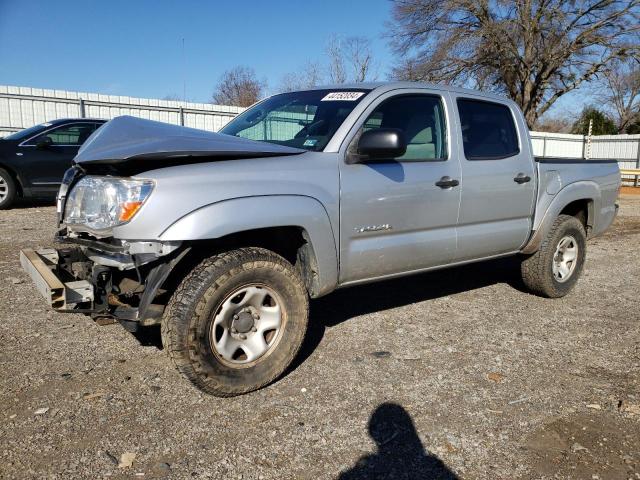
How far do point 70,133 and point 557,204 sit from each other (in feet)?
28.6

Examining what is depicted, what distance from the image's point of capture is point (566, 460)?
103 inches

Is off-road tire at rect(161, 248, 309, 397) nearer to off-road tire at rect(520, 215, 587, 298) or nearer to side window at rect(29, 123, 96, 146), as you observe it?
off-road tire at rect(520, 215, 587, 298)

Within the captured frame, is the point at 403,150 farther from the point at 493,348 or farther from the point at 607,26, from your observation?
the point at 607,26

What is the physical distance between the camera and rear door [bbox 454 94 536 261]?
13.9 ft

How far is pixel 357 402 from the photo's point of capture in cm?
314

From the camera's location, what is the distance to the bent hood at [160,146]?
2865 millimetres

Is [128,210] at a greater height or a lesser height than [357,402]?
greater

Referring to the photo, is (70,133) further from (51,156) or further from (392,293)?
(392,293)

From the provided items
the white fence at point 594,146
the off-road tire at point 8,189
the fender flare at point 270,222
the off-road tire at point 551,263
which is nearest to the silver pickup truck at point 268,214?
the fender flare at point 270,222

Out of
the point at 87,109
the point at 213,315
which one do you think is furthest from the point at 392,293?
the point at 87,109

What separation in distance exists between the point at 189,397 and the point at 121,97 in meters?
13.8

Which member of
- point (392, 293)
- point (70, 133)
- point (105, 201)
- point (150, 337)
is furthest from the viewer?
point (70, 133)

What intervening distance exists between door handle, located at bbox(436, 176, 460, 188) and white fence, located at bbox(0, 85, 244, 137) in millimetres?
9379

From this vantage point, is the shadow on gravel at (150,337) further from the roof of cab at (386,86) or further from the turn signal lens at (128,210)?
the roof of cab at (386,86)
